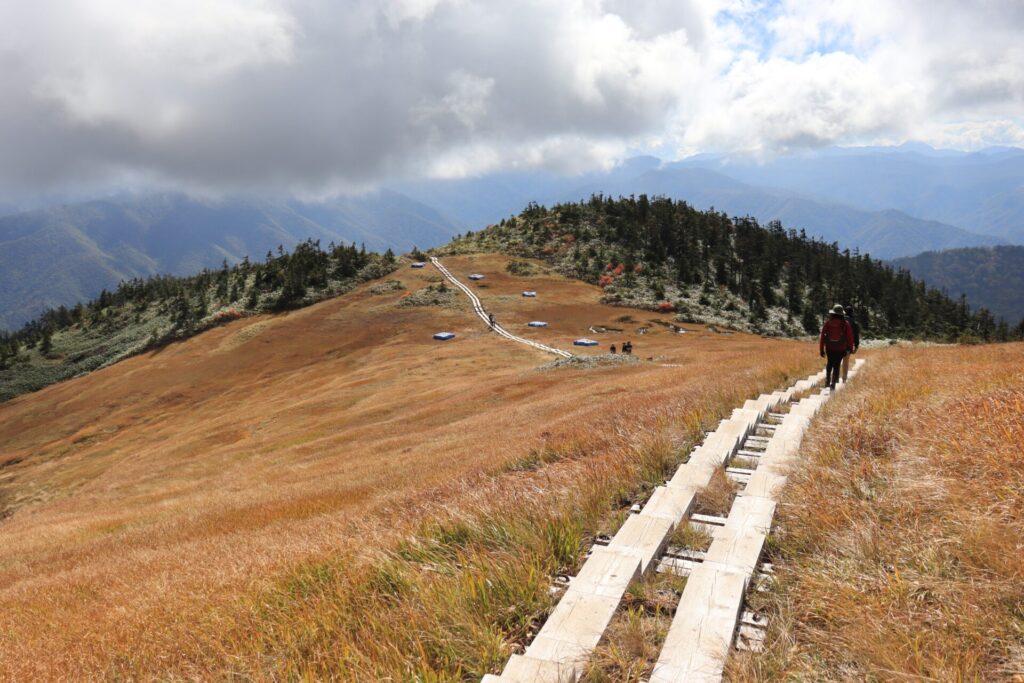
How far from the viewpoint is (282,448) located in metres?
29.7

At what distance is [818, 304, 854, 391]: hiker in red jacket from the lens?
13188 mm

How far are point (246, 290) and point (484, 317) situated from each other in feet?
182

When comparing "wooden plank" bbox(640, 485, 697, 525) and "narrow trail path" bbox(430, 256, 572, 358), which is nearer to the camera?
"wooden plank" bbox(640, 485, 697, 525)

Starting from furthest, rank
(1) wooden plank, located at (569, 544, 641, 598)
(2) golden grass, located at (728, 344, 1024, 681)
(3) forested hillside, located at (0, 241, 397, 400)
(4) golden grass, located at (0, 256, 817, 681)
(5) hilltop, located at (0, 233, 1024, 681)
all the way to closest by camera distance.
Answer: (3) forested hillside, located at (0, 241, 397, 400)
(4) golden grass, located at (0, 256, 817, 681)
(1) wooden plank, located at (569, 544, 641, 598)
(5) hilltop, located at (0, 233, 1024, 681)
(2) golden grass, located at (728, 344, 1024, 681)

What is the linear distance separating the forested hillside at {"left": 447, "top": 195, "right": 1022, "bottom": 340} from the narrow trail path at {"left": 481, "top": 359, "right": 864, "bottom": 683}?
7125cm

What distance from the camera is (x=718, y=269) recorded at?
9900 centimetres

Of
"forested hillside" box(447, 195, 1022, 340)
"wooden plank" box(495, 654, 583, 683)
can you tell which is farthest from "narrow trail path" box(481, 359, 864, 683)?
"forested hillside" box(447, 195, 1022, 340)

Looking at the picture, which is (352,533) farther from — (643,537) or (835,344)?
(835,344)

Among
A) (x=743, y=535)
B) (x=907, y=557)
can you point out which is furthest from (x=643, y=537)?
(x=907, y=557)

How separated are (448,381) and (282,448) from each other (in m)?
14.6

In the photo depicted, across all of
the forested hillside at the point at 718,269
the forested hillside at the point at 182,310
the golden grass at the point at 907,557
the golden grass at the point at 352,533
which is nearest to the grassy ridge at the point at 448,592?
the golden grass at the point at 352,533

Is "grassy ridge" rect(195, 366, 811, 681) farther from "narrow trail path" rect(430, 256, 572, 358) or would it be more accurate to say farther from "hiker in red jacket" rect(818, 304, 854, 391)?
"narrow trail path" rect(430, 256, 572, 358)

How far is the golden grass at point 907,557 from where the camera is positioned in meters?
2.92

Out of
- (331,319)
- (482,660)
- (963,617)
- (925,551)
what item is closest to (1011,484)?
(925,551)
